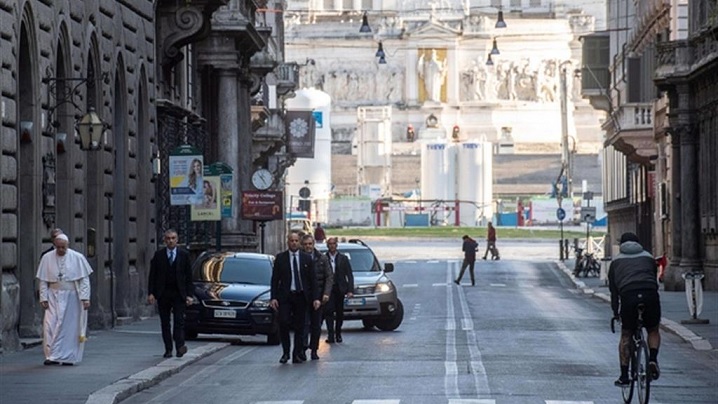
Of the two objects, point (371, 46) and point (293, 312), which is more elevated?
point (371, 46)

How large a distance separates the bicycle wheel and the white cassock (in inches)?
329

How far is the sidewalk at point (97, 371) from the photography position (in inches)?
888

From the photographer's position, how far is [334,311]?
3494cm

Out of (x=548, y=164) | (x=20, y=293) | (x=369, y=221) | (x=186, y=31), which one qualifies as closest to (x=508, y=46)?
(x=548, y=164)

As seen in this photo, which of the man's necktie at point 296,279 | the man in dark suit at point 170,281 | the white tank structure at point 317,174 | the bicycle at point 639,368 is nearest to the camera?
the bicycle at point 639,368

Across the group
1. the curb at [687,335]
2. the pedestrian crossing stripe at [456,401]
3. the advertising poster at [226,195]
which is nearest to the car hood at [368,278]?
the curb at [687,335]

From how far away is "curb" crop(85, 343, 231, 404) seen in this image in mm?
22312

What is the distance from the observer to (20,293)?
3025cm

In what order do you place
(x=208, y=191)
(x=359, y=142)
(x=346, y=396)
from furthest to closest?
(x=359, y=142) < (x=208, y=191) < (x=346, y=396)

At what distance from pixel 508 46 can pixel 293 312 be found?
144164 mm

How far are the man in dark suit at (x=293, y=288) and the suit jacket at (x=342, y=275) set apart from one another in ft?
17.3

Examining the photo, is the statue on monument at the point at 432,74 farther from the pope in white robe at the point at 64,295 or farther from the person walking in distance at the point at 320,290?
the pope in white robe at the point at 64,295

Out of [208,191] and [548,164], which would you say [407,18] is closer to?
[548,164]

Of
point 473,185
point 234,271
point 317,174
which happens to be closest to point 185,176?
point 234,271
